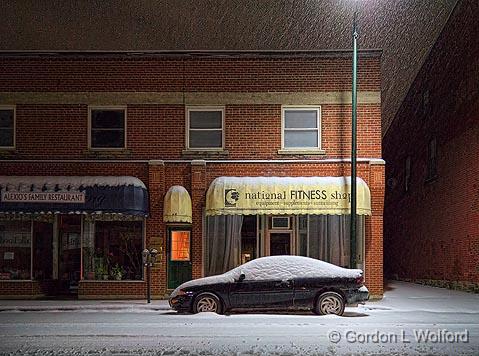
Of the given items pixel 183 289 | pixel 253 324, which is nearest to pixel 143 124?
pixel 183 289

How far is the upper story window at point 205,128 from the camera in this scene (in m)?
23.3

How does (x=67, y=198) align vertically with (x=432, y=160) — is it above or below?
below

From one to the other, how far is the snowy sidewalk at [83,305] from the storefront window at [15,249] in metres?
1.18

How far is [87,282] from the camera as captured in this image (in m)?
23.0

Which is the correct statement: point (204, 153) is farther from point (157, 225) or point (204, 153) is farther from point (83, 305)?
point (83, 305)

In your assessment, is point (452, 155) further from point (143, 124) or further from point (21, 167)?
point (21, 167)

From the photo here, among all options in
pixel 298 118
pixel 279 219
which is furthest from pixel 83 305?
pixel 298 118

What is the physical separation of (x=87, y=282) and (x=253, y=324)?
8.89 meters

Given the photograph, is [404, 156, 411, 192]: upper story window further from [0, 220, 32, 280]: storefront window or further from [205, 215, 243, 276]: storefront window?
[0, 220, 32, 280]: storefront window

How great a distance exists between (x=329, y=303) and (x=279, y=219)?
19.2 ft

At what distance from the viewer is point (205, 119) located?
76.9 feet

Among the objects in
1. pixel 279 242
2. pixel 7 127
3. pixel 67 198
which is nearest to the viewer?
pixel 67 198

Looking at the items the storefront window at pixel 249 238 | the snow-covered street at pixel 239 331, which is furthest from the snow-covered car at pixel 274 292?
the storefront window at pixel 249 238

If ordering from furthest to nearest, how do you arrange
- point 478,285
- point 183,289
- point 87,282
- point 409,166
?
point 409,166 < point 478,285 < point 87,282 < point 183,289
